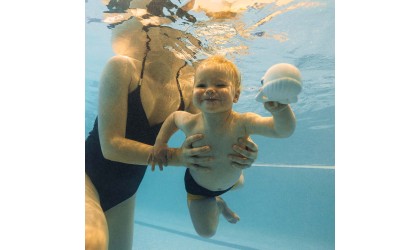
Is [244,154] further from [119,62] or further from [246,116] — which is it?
[119,62]

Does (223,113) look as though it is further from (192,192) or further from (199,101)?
(192,192)

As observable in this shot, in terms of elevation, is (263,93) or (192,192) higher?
(263,93)

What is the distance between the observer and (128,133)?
10.7 ft

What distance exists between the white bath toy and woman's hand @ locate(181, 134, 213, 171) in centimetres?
76

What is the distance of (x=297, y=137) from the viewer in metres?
11.5

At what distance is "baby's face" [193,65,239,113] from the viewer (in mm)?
2566

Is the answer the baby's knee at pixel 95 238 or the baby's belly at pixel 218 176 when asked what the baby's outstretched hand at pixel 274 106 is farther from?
the baby's knee at pixel 95 238

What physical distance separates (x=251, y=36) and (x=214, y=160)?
2.46 m

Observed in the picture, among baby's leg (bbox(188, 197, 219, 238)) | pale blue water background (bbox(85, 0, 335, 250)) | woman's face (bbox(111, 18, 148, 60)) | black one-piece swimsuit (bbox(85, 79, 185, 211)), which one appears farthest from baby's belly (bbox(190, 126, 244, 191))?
woman's face (bbox(111, 18, 148, 60))

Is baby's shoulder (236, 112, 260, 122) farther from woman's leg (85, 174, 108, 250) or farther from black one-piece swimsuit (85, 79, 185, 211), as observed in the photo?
woman's leg (85, 174, 108, 250)

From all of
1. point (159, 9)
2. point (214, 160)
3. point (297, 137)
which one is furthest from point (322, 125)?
point (214, 160)
